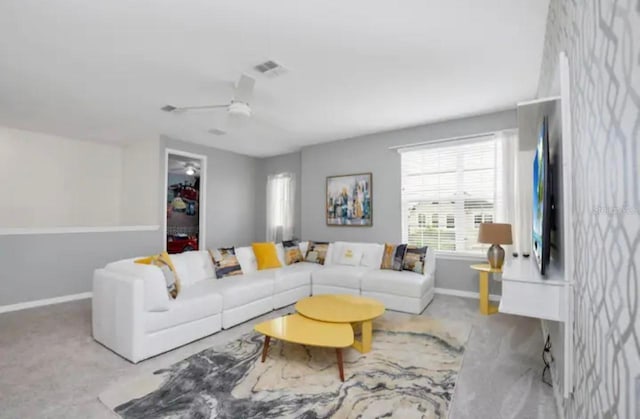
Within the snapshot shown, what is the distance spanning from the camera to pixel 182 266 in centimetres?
350

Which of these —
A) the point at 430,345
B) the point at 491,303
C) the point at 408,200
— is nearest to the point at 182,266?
the point at 430,345

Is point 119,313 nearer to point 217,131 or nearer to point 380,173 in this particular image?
point 217,131

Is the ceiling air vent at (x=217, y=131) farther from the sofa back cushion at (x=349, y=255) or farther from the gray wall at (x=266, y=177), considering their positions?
the sofa back cushion at (x=349, y=255)

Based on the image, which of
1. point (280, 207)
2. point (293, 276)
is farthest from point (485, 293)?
point (280, 207)

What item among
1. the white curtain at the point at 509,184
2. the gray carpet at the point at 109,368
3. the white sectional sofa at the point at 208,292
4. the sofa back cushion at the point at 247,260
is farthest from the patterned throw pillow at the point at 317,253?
the white curtain at the point at 509,184

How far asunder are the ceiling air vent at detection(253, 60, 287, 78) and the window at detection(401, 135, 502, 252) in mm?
2630

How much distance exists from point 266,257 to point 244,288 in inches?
39.4

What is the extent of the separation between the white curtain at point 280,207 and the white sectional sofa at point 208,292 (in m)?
1.57

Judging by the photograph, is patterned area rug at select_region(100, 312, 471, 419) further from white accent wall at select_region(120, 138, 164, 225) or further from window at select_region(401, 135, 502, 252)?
white accent wall at select_region(120, 138, 164, 225)

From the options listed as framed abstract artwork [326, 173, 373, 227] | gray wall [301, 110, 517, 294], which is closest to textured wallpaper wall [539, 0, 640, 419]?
gray wall [301, 110, 517, 294]

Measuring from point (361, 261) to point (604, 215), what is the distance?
3767mm

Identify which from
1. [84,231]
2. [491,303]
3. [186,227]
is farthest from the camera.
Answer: [186,227]

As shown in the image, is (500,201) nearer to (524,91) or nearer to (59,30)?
(524,91)

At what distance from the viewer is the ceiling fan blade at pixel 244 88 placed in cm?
278
